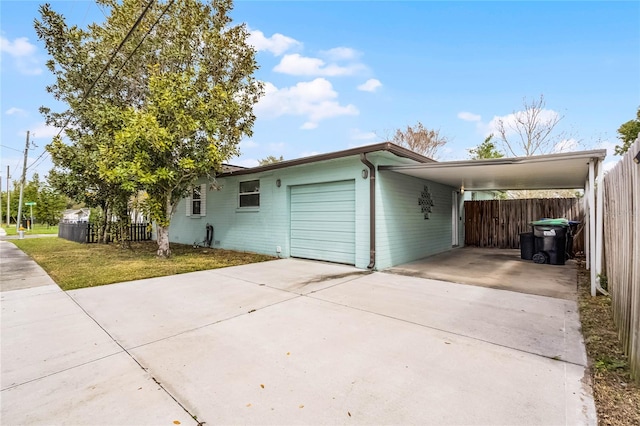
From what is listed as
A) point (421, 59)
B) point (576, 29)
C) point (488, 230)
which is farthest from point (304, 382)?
point (576, 29)

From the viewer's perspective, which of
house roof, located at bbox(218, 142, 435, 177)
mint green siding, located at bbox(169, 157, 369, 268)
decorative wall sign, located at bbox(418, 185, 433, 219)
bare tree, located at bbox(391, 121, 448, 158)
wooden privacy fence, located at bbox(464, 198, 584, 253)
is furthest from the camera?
bare tree, located at bbox(391, 121, 448, 158)

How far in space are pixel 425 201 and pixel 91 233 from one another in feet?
48.7

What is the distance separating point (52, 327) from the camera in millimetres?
3676

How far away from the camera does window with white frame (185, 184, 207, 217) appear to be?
12.3 metres

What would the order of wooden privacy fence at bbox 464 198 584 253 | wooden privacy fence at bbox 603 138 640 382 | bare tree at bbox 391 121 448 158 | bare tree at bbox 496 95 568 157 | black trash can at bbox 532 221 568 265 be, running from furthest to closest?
bare tree at bbox 391 121 448 158
bare tree at bbox 496 95 568 157
wooden privacy fence at bbox 464 198 584 253
black trash can at bbox 532 221 568 265
wooden privacy fence at bbox 603 138 640 382

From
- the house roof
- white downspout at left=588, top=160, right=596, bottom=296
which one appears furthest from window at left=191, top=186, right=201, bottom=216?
white downspout at left=588, top=160, right=596, bottom=296

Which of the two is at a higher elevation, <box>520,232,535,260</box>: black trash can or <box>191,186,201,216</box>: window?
<box>191,186,201,216</box>: window

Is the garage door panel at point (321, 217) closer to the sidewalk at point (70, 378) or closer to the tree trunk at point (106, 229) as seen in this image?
the sidewalk at point (70, 378)

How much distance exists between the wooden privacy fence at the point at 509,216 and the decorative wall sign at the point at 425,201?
4.27 metres

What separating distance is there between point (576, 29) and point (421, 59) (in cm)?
532

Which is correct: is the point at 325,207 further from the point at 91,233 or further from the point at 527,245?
the point at 91,233

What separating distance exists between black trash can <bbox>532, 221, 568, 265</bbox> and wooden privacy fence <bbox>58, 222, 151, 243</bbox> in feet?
46.7

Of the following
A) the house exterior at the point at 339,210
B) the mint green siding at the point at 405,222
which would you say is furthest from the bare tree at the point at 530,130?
the mint green siding at the point at 405,222

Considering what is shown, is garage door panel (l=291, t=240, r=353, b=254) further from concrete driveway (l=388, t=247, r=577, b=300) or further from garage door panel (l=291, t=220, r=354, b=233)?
concrete driveway (l=388, t=247, r=577, b=300)
